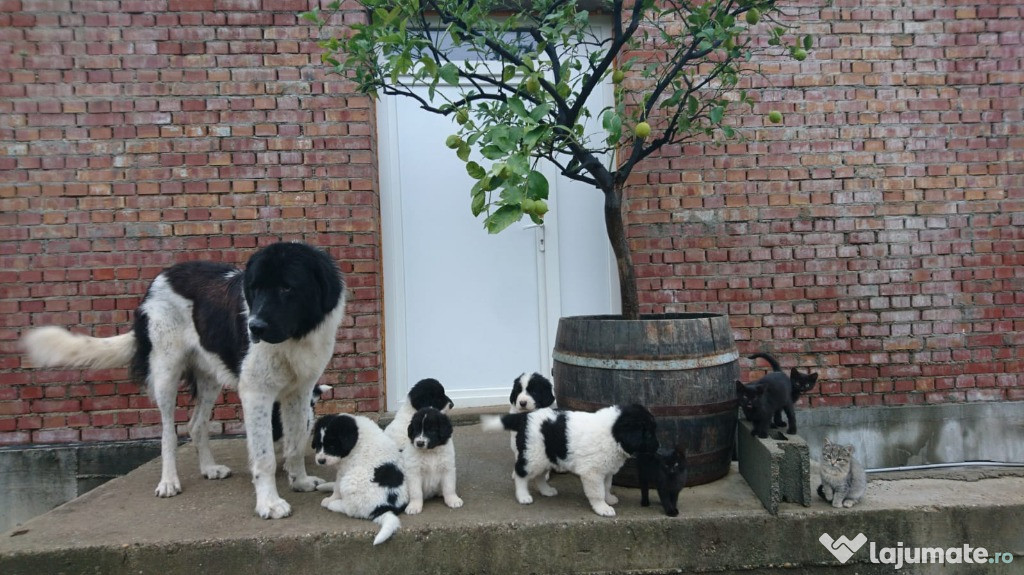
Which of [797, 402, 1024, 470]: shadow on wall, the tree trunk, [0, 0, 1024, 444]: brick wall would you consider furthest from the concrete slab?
[0, 0, 1024, 444]: brick wall

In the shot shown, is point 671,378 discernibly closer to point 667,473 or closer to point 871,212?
point 667,473

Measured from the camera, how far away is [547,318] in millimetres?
4207

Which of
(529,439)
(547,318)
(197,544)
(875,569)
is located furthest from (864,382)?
(197,544)

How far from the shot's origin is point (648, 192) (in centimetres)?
398

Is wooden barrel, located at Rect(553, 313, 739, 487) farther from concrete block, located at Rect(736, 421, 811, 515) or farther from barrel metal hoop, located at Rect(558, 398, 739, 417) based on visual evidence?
concrete block, located at Rect(736, 421, 811, 515)

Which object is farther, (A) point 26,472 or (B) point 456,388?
(B) point 456,388

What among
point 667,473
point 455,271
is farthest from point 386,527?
point 455,271

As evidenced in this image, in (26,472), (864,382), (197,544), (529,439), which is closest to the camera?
(197,544)

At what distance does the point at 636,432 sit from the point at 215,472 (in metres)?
2.33

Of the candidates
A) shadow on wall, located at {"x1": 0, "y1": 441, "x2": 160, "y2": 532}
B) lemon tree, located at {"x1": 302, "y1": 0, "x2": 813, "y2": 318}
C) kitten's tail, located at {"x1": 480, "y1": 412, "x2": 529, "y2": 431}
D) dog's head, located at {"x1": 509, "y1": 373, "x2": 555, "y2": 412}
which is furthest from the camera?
shadow on wall, located at {"x1": 0, "y1": 441, "x2": 160, "y2": 532}

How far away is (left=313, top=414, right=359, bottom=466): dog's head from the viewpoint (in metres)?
2.29

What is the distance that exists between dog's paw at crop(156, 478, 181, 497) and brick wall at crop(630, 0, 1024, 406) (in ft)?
10.5

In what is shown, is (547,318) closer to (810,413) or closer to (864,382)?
(810,413)

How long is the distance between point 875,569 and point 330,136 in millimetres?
4080
